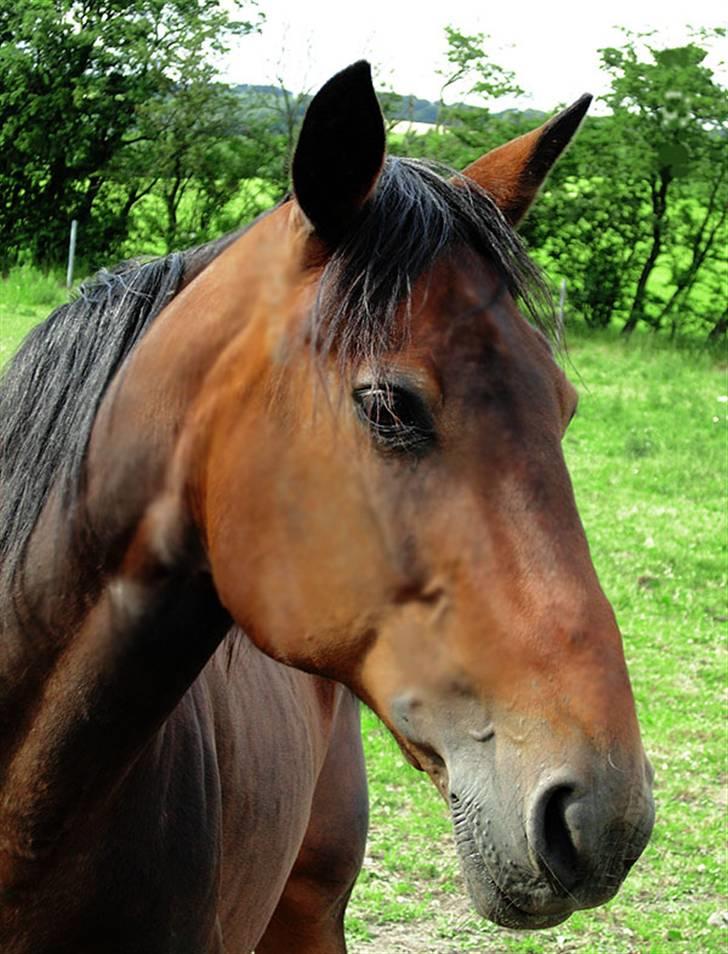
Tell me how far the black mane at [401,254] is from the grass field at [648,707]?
241 mm

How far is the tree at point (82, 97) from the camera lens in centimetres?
1916

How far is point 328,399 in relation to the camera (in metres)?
1.85

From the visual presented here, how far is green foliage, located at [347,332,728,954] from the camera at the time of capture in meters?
4.75

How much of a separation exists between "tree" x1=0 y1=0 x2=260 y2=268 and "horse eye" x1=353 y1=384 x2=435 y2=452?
57.7ft

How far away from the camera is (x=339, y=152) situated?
1893 mm

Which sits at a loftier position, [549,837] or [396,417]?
[396,417]

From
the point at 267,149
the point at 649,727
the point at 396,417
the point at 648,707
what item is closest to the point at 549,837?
the point at 396,417

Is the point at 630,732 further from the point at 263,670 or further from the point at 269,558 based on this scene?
the point at 263,670

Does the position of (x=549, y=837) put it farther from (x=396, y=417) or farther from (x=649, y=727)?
Answer: (x=649, y=727)

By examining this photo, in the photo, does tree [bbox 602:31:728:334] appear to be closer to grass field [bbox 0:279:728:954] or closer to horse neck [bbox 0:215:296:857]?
grass field [bbox 0:279:728:954]

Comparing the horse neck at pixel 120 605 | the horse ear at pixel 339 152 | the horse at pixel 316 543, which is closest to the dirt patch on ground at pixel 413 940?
the horse at pixel 316 543

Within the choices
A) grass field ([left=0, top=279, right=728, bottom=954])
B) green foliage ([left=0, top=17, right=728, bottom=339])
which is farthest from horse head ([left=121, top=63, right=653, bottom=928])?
green foliage ([left=0, top=17, right=728, bottom=339])

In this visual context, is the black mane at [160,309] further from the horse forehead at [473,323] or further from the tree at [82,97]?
the tree at [82,97]

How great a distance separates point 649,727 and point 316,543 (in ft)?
17.4
